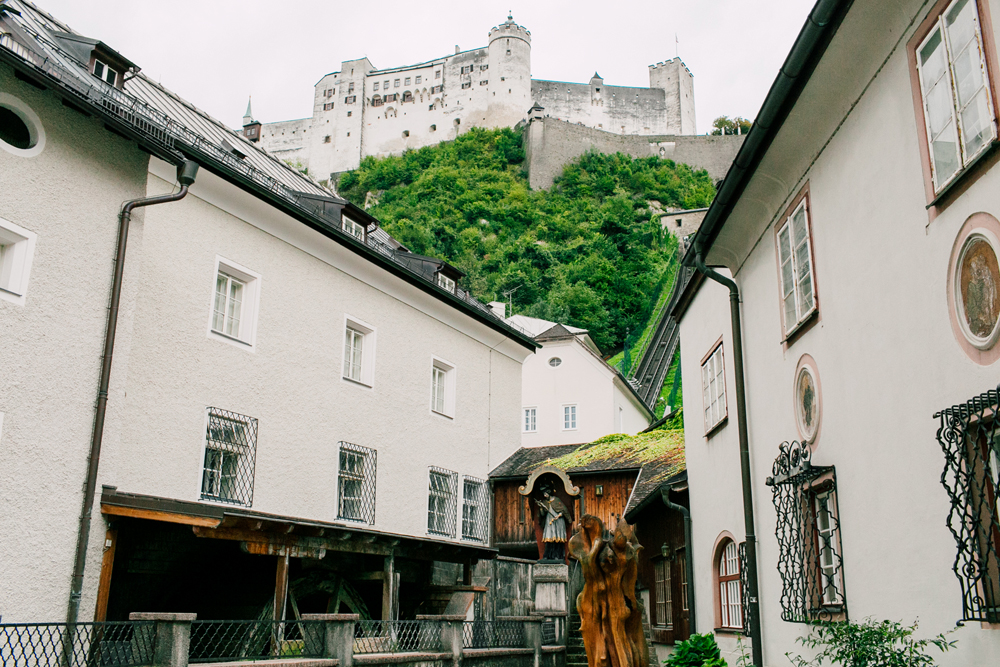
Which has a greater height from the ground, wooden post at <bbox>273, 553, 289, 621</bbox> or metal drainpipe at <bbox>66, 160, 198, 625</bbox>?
metal drainpipe at <bbox>66, 160, 198, 625</bbox>

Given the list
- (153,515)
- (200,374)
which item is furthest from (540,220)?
(153,515)

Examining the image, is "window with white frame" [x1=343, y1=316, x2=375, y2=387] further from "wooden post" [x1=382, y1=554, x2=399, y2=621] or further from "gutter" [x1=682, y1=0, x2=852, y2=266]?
"gutter" [x1=682, y1=0, x2=852, y2=266]

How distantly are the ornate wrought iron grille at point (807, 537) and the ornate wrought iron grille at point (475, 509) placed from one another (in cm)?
1143

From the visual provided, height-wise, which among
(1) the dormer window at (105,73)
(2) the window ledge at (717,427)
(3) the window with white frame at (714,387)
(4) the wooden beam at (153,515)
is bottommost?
(4) the wooden beam at (153,515)

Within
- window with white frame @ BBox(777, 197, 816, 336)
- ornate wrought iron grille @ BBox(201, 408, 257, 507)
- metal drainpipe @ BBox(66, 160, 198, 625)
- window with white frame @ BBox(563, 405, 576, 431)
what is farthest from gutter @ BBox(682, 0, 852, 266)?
window with white frame @ BBox(563, 405, 576, 431)

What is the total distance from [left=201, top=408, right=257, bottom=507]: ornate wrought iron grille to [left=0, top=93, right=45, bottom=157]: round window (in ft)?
14.5

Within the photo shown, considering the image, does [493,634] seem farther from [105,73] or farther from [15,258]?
[105,73]

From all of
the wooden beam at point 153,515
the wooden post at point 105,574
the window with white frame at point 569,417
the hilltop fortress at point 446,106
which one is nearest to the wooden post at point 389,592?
the wooden beam at point 153,515

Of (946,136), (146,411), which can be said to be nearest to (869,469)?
(946,136)

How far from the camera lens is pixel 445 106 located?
85.8m

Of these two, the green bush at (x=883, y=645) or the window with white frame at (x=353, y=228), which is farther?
the window with white frame at (x=353, y=228)

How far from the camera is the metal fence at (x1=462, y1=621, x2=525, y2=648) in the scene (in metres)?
13.6

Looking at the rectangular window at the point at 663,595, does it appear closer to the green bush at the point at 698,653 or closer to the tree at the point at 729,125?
the green bush at the point at 698,653

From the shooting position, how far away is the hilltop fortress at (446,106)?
84.8 metres
